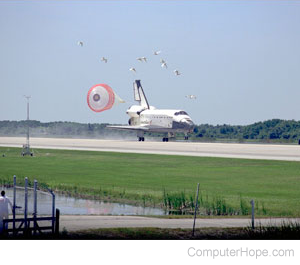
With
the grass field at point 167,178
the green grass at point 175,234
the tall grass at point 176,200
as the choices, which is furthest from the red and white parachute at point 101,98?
the green grass at point 175,234

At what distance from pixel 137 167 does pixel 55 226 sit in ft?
116

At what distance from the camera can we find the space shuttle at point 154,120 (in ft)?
380

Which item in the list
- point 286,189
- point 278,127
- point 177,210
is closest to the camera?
point 177,210

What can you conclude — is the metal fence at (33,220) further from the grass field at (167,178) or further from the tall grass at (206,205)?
the grass field at (167,178)

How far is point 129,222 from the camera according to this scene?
26.0 m

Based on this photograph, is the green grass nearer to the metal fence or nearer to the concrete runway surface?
the metal fence

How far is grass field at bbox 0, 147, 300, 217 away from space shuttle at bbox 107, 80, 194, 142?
43.4m

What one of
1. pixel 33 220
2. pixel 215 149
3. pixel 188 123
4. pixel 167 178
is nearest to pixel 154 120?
pixel 188 123

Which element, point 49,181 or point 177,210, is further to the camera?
point 49,181

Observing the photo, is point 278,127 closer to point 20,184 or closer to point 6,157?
point 6,157

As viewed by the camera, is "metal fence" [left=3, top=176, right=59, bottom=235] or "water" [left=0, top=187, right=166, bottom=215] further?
"water" [left=0, top=187, right=166, bottom=215]

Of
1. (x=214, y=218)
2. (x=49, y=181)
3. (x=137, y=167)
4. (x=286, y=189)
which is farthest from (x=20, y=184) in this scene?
(x=214, y=218)

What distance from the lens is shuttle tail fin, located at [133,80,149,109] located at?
427ft

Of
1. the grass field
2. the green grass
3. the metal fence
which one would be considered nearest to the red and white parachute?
the grass field
